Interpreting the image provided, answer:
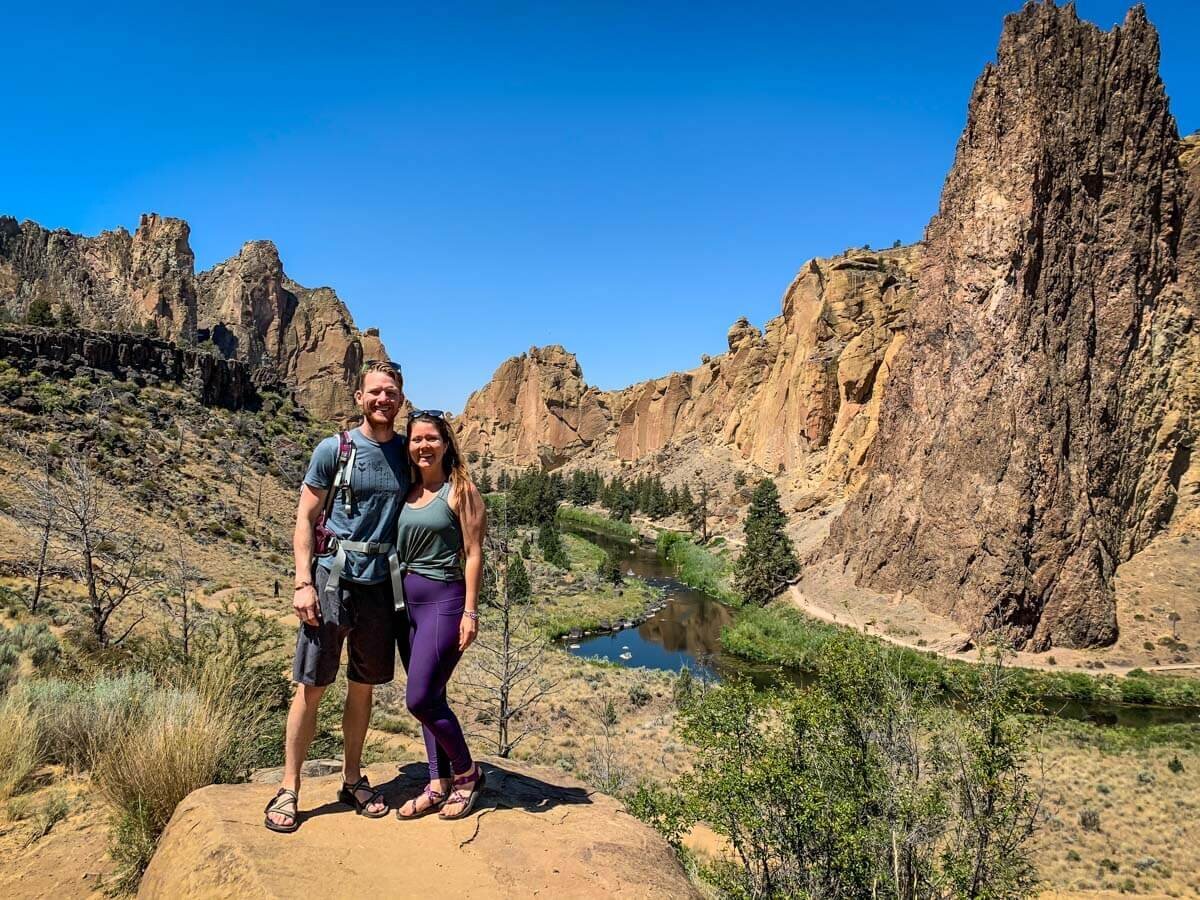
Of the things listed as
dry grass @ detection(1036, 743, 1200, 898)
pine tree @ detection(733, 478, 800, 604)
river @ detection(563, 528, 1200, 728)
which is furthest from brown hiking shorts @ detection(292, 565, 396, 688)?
pine tree @ detection(733, 478, 800, 604)

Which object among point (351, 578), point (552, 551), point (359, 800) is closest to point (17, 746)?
point (359, 800)

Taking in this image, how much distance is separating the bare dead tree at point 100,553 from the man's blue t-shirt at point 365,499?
10509mm

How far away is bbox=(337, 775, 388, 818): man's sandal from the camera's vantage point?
3842 mm

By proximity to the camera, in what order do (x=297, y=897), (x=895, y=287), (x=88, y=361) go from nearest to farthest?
(x=297, y=897) < (x=88, y=361) < (x=895, y=287)

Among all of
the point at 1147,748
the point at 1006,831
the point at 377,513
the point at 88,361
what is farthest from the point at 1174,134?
the point at 88,361

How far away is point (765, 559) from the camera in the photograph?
144 ft

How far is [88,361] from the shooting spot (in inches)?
1469

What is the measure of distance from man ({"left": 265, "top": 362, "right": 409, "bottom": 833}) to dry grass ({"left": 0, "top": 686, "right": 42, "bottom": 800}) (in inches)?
110

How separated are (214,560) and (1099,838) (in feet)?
103

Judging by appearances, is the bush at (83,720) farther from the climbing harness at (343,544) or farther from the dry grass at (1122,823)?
the dry grass at (1122,823)

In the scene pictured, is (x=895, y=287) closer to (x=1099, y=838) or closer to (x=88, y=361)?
(x=1099, y=838)

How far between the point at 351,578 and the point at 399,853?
1500 mm

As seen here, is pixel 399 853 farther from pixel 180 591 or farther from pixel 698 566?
pixel 698 566

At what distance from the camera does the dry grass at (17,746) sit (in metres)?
4.89
